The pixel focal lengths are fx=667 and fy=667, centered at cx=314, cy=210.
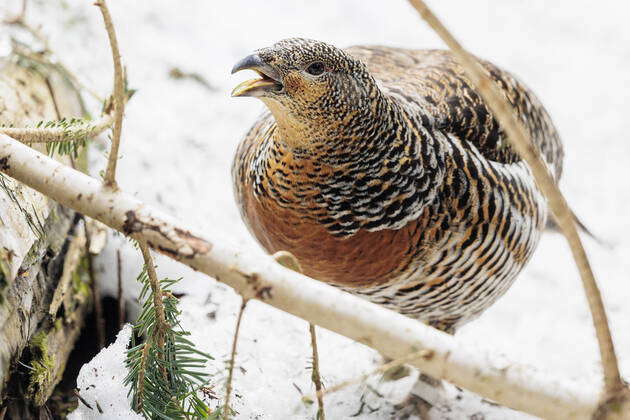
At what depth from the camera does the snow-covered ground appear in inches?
112

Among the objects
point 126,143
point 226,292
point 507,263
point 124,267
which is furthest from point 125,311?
point 507,263

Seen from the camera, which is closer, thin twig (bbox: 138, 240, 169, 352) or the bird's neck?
thin twig (bbox: 138, 240, 169, 352)

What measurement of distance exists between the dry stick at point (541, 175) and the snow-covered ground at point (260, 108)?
24.9 inches

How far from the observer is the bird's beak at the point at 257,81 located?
1868mm

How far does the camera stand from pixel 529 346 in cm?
343

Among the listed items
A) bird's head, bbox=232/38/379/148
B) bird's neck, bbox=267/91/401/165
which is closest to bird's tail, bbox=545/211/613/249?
bird's neck, bbox=267/91/401/165

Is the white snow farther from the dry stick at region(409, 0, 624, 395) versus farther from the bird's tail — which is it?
the bird's tail

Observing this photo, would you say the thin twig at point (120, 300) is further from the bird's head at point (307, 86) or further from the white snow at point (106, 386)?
the bird's head at point (307, 86)

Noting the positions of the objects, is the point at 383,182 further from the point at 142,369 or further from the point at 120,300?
the point at 120,300

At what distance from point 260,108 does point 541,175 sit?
342 cm

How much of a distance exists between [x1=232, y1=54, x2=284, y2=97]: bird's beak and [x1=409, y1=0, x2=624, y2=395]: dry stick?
2.57 feet

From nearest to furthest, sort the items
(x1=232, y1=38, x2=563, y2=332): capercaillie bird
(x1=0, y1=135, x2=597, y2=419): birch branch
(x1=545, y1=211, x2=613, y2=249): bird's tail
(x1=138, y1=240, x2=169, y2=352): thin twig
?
1. (x1=0, y1=135, x2=597, y2=419): birch branch
2. (x1=138, y1=240, x2=169, y2=352): thin twig
3. (x1=232, y1=38, x2=563, y2=332): capercaillie bird
4. (x1=545, y1=211, x2=613, y2=249): bird's tail

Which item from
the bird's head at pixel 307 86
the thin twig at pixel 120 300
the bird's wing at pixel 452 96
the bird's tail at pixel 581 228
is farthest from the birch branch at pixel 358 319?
the bird's tail at pixel 581 228

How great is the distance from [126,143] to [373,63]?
1.47 m
